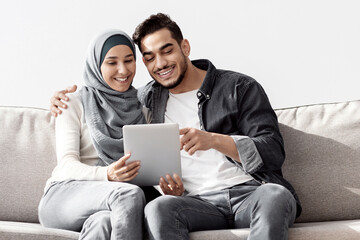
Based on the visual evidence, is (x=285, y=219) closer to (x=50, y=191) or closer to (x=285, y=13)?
(x=50, y=191)

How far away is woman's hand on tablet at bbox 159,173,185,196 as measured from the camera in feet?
7.10

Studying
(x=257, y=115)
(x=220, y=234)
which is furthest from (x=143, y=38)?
(x=220, y=234)

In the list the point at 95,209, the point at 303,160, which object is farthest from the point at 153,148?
the point at 303,160

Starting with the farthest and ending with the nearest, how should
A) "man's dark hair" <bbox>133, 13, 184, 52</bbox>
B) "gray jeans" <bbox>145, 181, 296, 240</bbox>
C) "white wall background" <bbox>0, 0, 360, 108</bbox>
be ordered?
"white wall background" <bbox>0, 0, 360, 108</bbox> → "man's dark hair" <bbox>133, 13, 184, 52</bbox> → "gray jeans" <bbox>145, 181, 296, 240</bbox>

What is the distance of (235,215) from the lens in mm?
2184

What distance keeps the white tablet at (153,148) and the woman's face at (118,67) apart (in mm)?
435

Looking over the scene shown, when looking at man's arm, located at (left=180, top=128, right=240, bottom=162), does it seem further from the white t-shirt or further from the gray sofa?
the gray sofa

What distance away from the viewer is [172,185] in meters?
2.18

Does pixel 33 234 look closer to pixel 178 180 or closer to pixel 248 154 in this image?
pixel 178 180

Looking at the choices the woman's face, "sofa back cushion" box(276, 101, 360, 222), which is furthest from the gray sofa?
the woman's face

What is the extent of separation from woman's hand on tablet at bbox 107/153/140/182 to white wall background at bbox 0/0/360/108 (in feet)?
3.83

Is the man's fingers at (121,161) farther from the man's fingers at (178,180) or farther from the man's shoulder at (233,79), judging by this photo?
the man's shoulder at (233,79)

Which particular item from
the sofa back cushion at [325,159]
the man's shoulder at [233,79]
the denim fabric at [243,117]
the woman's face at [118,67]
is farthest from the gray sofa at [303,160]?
the woman's face at [118,67]

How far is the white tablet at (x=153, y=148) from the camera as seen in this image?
209 cm
